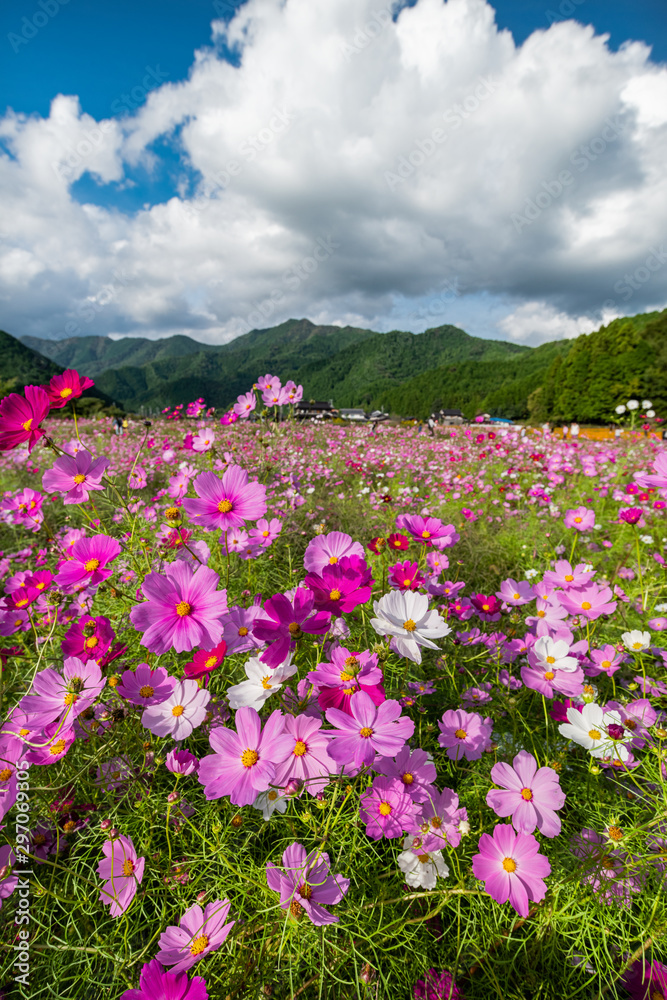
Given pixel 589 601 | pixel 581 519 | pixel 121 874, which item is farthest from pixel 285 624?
pixel 581 519

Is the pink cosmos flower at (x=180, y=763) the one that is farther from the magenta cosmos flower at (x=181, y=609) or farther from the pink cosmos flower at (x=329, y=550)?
the pink cosmos flower at (x=329, y=550)

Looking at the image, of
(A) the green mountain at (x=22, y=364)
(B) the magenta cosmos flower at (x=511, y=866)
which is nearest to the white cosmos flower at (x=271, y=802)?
(B) the magenta cosmos flower at (x=511, y=866)

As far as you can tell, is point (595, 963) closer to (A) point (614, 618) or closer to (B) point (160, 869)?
(B) point (160, 869)

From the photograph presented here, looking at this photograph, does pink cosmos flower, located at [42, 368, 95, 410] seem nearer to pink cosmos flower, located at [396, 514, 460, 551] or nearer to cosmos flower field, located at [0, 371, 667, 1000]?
cosmos flower field, located at [0, 371, 667, 1000]

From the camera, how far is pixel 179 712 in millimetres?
823

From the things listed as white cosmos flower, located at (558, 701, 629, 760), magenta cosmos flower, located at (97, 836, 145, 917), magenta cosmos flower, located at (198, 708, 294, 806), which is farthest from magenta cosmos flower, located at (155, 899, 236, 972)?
white cosmos flower, located at (558, 701, 629, 760)

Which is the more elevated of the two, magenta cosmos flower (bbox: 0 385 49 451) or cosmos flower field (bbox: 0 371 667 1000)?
magenta cosmos flower (bbox: 0 385 49 451)

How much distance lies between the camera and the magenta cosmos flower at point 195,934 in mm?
636

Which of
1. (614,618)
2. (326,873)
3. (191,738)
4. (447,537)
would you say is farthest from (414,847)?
(614,618)

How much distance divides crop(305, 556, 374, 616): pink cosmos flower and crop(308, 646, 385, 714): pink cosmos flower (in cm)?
8

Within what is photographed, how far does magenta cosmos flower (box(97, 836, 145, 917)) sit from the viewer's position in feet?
2.39

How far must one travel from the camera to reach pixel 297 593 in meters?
0.72

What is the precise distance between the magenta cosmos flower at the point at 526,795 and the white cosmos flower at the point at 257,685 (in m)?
0.43

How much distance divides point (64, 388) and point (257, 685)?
32.2 inches
